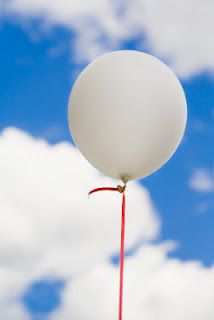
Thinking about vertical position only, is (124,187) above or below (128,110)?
below

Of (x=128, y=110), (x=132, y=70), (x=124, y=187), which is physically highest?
(x=132, y=70)

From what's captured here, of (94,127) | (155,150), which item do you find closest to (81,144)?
(94,127)

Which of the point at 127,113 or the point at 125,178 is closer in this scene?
the point at 127,113

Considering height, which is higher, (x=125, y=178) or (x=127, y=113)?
(x=127, y=113)

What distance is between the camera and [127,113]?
338 centimetres

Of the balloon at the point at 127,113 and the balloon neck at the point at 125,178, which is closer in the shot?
the balloon at the point at 127,113

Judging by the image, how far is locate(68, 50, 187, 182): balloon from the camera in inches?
133

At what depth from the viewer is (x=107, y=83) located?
3.43 meters

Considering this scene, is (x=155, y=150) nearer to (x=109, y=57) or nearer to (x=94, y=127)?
(x=94, y=127)

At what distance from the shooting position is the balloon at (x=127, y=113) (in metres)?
3.39

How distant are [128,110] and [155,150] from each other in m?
0.29

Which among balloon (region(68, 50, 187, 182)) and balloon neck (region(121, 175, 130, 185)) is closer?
balloon (region(68, 50, 187, 182))

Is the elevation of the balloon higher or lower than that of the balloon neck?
higher

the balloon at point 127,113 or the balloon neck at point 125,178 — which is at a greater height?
the balloon at point 127,113
